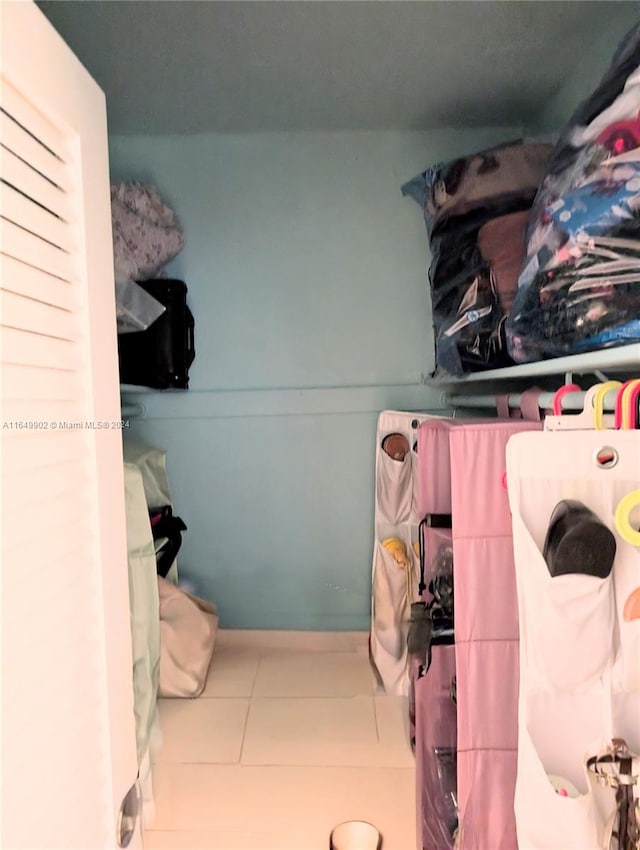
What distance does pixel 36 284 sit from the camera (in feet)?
2.26

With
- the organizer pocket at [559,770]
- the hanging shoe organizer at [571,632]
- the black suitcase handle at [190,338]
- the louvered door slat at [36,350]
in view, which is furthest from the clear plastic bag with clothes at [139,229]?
the organizer pocket at [559,770]

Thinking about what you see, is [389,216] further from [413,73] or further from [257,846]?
[257,846]

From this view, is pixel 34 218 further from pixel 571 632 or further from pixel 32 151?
pixel 571 632

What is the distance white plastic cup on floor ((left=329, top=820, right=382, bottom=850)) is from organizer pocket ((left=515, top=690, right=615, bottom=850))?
0.53 meters

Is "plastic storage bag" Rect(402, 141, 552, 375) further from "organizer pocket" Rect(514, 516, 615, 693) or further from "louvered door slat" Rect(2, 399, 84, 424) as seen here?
"louvered door slat" Rect(2, 399, 84, 424)

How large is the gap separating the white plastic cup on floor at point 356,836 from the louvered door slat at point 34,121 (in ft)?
4.24

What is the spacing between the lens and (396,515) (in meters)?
1.85

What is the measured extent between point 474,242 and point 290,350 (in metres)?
0.74

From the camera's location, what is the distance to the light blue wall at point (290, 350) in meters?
1.90

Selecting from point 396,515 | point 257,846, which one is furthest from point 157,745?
point 396,515

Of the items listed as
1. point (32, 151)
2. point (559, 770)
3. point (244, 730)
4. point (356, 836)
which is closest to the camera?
point (32, 151)

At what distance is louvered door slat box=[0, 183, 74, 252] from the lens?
24.8 inches

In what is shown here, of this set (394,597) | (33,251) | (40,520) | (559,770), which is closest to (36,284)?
(33,251)

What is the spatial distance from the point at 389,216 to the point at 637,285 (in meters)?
1.24
